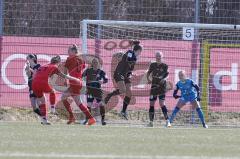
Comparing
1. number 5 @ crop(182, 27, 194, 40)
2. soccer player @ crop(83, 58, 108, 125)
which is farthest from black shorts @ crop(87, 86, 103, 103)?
number 5 @ crop(182, 27, 194, 40)

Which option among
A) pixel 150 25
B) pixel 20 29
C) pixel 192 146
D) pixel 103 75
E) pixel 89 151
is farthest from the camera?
pixel 20 29

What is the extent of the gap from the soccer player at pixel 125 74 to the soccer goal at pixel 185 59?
0.99 metres

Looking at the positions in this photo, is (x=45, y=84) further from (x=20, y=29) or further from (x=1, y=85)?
(x=20, y=29)

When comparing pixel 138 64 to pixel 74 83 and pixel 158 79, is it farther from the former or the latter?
pixel 74 83

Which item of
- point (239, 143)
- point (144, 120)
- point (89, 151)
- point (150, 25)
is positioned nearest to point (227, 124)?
point (144, 120)

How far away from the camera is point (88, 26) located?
18469 mm

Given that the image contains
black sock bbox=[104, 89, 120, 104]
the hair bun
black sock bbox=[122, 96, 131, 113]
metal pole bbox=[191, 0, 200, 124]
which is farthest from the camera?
metal pole bbox=[191, 0, 200, 124]

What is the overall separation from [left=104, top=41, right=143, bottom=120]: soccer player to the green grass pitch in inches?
218

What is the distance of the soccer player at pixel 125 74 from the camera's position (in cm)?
1686

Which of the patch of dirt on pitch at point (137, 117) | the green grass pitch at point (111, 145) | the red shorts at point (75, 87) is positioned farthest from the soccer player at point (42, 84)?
the green grass pitch at point (111, 145)

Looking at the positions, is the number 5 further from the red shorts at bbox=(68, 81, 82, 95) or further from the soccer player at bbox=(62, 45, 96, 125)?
the red shorts at bbox=(68, 81, 82, 95)

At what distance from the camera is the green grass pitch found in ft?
26.7

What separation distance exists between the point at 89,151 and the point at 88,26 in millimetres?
10272

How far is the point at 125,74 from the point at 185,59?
9.08 ft
